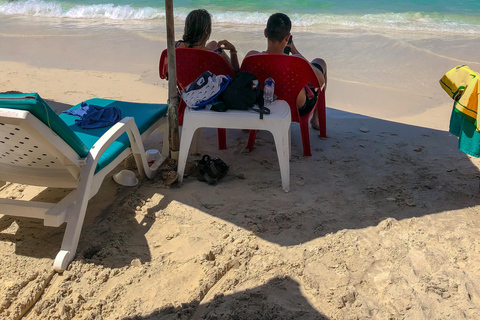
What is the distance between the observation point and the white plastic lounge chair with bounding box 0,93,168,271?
2.06 m

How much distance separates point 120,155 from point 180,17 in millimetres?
10675

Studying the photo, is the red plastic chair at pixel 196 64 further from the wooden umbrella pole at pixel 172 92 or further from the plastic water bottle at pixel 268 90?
the plastic water bottle at pixel 268 90

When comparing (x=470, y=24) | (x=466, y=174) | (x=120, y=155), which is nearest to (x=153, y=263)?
(x=120, y=155)

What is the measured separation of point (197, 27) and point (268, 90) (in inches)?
34.2

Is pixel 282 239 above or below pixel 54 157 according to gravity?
below

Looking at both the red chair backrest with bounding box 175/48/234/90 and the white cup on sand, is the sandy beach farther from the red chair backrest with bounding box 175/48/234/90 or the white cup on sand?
the red chair backrest with bounding box 175/48/234/90

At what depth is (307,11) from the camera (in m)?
13.2

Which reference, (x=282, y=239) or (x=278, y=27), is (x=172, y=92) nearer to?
(x=278, y=27)

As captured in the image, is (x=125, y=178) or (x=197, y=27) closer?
(x=125, y=178)

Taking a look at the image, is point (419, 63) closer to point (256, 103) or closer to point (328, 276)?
point (256, 103)

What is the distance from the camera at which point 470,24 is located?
11.3 meters

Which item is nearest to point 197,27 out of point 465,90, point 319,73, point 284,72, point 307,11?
point 284,72

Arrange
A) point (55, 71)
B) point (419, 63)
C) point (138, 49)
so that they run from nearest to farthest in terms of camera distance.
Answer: point (55, 71) < point (419, 63) < point (138, 49)

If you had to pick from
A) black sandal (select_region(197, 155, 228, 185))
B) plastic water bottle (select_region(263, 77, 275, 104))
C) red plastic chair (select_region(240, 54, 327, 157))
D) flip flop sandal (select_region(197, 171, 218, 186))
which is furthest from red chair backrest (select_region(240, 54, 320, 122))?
flip flop sandal (select_region(197, 171, 218, 186))
